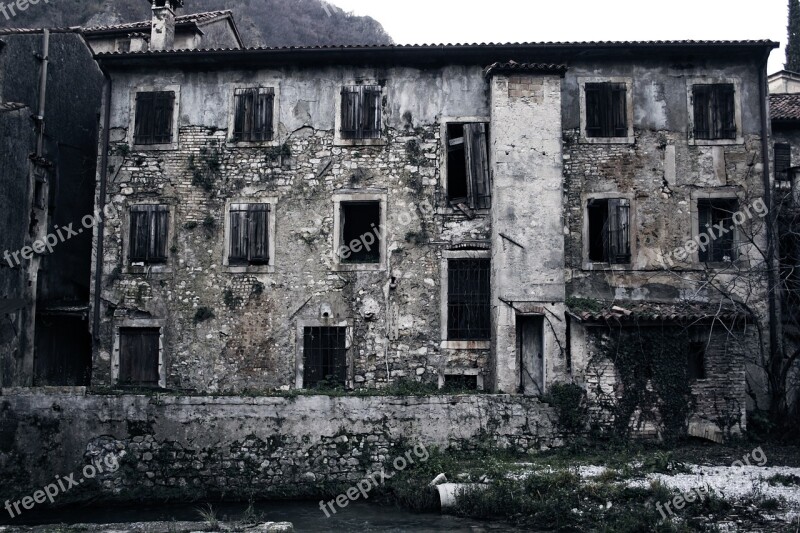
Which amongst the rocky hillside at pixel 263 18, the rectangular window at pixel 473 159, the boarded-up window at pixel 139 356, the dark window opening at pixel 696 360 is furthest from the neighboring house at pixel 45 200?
the rocky hillside at pixel 263 18

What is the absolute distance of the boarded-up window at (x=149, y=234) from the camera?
19266 mm

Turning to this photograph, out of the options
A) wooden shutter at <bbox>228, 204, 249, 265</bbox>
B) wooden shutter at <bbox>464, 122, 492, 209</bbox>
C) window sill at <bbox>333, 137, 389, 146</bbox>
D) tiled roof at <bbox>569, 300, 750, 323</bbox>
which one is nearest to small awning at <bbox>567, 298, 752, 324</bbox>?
tiled roof at <bbox>569, 300, 750, 323</bbox>

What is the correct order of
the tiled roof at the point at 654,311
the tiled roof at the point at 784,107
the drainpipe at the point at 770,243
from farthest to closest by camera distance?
the tiled roof at the point at 784,107 < the drainpipe at the point at 770,243 < the tiled roof at the point at 654,311

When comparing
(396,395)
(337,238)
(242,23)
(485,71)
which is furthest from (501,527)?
(242,23)

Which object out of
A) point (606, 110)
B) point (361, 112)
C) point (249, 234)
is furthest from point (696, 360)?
point (249, 234)

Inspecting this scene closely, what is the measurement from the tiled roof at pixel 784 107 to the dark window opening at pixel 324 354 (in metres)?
12.9

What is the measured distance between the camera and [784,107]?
20.8 meters

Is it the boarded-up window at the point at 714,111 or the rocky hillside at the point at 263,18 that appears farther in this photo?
the rocky hillside at the point at 263,18

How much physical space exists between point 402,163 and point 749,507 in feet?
36.5

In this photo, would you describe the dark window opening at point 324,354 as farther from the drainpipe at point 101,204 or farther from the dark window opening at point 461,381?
the drainpipe at point 101,204

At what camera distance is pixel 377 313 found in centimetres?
1889

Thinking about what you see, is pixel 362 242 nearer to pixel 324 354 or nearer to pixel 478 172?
pixel 324 354

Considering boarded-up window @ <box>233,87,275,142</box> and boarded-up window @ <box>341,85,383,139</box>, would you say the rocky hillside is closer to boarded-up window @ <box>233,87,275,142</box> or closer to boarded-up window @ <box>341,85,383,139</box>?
boarded-up window @ <box>233,87,275,142</box>

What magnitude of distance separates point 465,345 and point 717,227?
703cm
